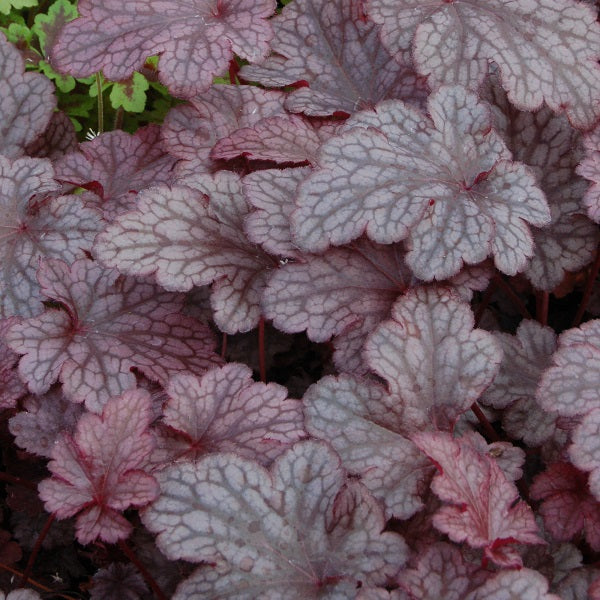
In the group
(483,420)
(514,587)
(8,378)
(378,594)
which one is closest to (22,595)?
(8,378)

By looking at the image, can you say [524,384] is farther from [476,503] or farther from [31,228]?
[31,228]

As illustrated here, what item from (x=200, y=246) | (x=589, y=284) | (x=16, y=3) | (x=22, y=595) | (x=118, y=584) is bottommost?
(x=118, y=584)

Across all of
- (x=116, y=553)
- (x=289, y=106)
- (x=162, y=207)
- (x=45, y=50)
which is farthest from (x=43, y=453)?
(x=45, y=50)

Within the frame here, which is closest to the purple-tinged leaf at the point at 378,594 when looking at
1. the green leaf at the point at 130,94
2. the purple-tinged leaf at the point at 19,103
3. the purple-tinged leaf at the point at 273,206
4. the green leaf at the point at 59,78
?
the purple-tinged leaf at the point at 273,206

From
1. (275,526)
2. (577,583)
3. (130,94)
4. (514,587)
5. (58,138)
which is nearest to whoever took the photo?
(514,587)

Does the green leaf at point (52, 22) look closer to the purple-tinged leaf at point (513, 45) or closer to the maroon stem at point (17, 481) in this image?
the purple-tinged leaf at point (513, 45)

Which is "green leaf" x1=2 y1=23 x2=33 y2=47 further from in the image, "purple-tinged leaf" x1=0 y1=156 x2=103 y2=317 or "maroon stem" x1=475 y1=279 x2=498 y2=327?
"maroon stem" x1=475 y1=279 x2=498 y2=327
